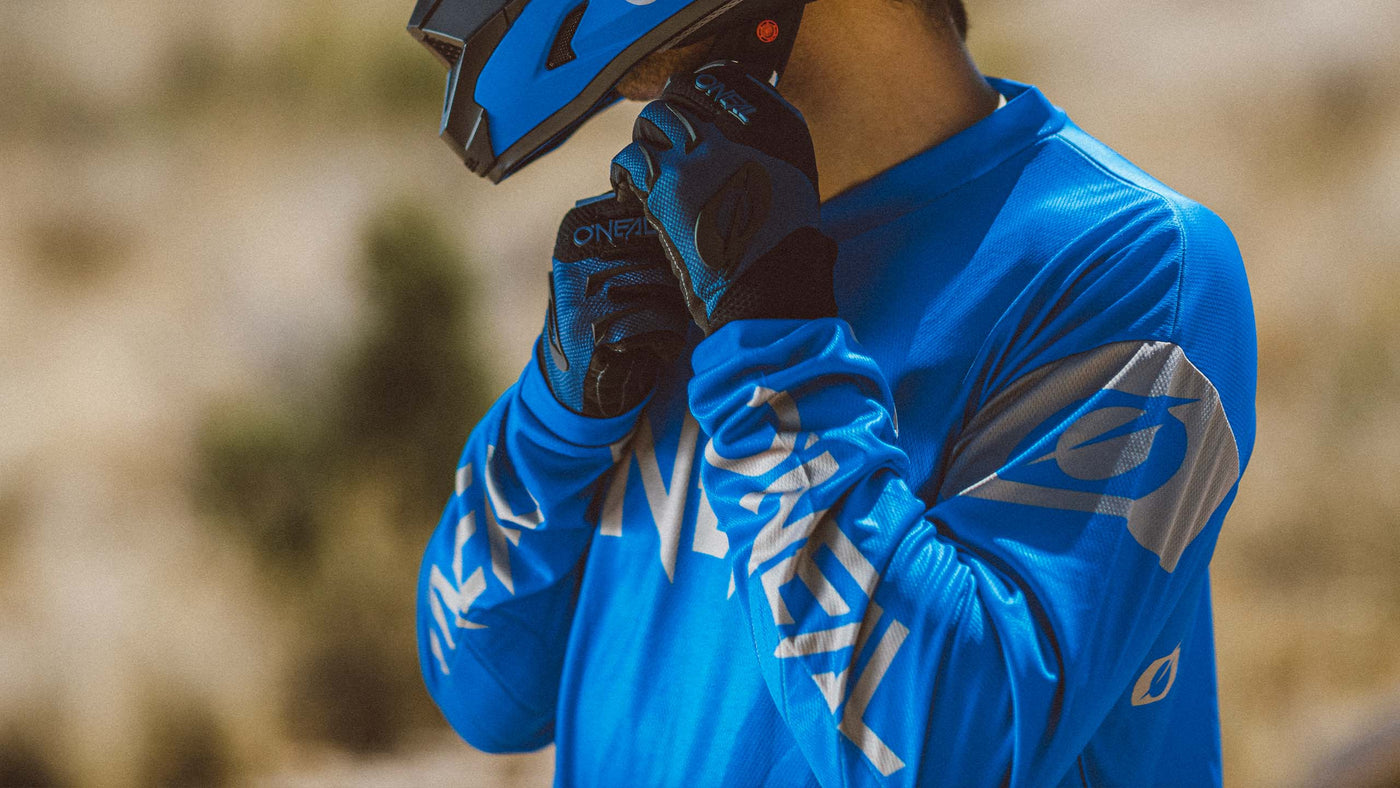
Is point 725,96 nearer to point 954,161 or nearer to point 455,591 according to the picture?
point 954,161

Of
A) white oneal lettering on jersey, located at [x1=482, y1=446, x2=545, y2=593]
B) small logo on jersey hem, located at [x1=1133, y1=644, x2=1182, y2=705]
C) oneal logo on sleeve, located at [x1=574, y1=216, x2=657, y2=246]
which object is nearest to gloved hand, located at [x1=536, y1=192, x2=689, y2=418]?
oneal logo on sleeve, located at [x1=574, y1=216, x2=657, y2=246]

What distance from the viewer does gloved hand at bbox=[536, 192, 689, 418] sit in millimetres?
702

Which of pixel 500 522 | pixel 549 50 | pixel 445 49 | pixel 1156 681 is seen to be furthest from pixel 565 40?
pixel 1156 681

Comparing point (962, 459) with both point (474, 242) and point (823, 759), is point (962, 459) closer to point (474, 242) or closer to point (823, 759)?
point (823, 759)

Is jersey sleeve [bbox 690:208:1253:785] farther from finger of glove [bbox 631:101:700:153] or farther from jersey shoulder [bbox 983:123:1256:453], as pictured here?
finger of glove [bbox 631:101:700:153]

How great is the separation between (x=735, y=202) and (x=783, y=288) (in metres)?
0.06

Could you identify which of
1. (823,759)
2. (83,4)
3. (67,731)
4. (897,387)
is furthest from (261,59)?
(823,759)

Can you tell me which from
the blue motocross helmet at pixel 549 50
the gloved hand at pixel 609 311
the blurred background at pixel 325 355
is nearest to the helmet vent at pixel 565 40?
the blue motocross helmet at pixel 549 50

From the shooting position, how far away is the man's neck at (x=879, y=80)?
662 mm

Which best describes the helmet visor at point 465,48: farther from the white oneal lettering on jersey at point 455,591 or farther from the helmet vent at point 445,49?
the white oneal lettering on jersey at point 455,591

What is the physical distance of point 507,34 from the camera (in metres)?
0.71

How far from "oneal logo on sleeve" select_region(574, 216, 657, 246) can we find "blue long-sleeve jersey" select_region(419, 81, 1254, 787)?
0.13 meters

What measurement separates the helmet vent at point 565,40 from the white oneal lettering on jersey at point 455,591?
1.10ft

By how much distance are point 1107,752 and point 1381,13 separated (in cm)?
119
